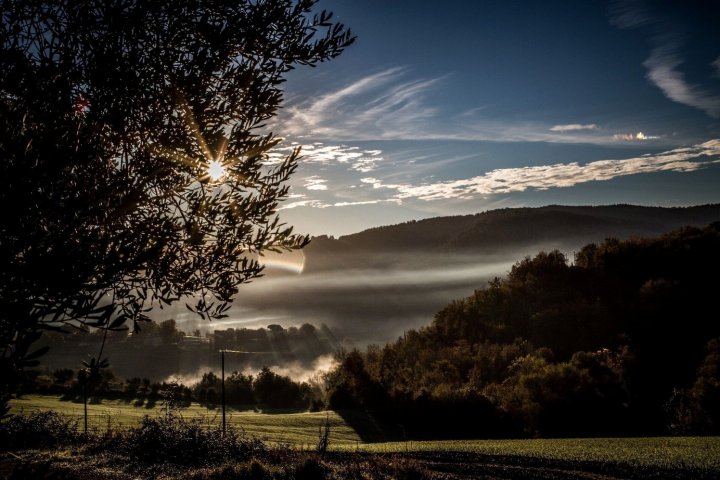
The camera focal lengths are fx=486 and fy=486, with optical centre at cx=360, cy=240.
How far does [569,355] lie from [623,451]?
48.1 meters

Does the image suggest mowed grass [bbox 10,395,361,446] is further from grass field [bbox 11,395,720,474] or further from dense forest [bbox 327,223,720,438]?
dense forest [bbox 327,223,720,438]

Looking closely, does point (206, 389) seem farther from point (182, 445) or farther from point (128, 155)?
point (128, 155)

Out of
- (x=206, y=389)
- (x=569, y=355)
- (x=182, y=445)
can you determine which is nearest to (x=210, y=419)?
(x=182, y=445)

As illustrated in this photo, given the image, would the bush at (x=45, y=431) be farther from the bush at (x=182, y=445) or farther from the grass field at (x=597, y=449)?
the bush at (x=182, y=445)

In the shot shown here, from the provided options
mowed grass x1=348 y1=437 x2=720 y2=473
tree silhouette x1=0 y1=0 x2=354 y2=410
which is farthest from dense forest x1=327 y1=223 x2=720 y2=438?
tree silhouette x1=0 y1=0 x2=354 y2=410

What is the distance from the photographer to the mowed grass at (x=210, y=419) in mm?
30172

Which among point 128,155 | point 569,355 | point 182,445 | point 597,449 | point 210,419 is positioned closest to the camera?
point 128,155

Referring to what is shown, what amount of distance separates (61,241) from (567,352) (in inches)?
2705

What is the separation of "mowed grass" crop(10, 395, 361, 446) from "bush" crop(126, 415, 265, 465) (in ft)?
26.0

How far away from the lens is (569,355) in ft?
210

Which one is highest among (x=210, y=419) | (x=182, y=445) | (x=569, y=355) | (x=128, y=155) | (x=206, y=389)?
(x=128, y=155)

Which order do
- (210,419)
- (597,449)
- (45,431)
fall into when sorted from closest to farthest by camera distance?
1. (597,449)
2. (45,431)
3. (210,419)

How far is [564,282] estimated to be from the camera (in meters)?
79.2

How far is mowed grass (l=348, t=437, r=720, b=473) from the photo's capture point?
1691cm
